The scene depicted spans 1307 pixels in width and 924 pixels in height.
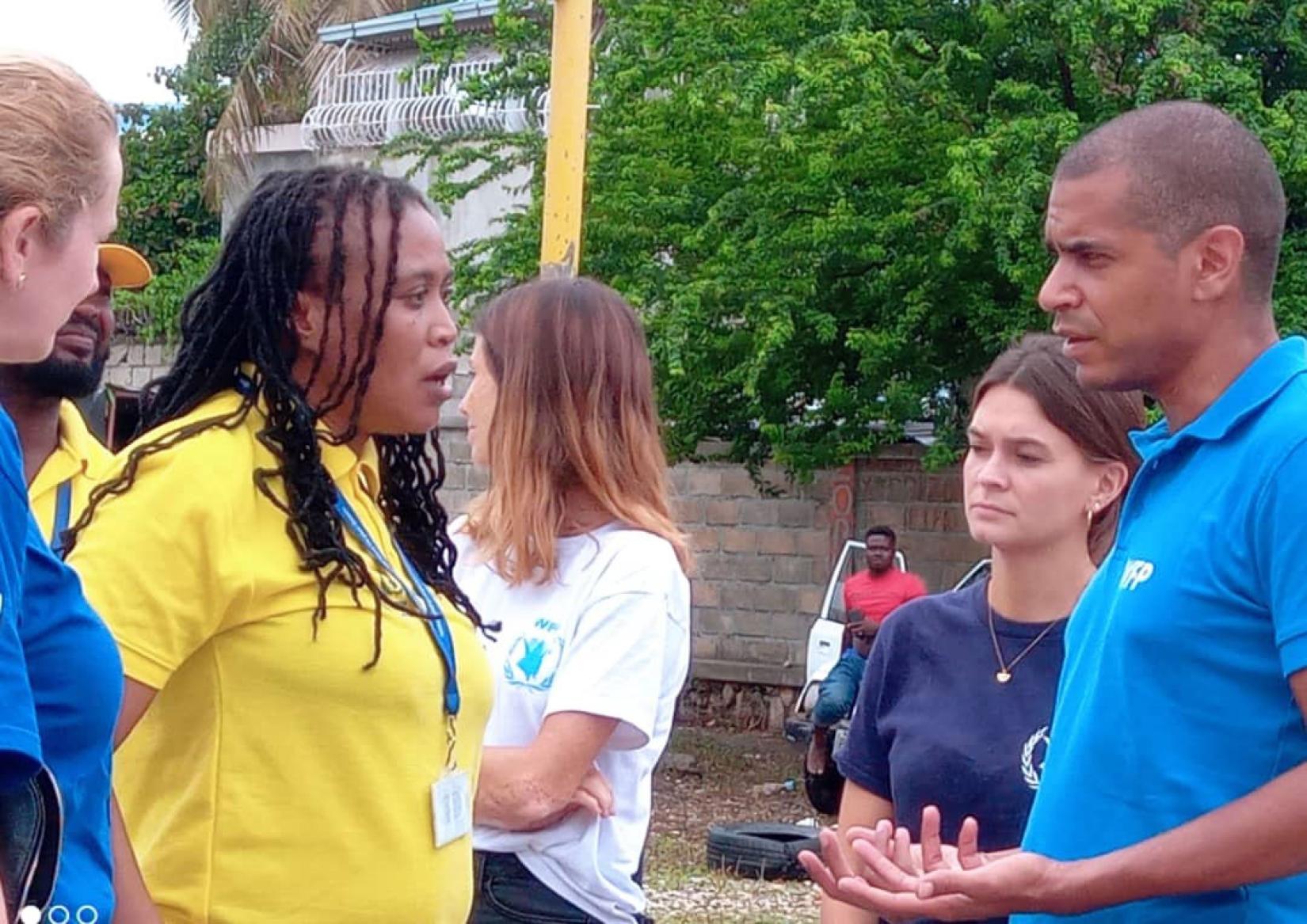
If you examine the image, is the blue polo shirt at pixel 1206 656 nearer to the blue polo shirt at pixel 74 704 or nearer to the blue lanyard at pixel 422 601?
the blue lanyard at pixel 422 601

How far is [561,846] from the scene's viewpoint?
342cm

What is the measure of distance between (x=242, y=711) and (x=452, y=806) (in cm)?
38

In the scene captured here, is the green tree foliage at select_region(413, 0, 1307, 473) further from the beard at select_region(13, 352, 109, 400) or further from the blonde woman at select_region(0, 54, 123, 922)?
the blonde woman at select_region(0, 54, 123, 922)

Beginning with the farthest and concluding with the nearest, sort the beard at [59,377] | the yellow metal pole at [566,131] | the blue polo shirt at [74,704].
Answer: the yellow metal pole at [566,131], the beard at [59,377], the blue polo shirt at [74,704]

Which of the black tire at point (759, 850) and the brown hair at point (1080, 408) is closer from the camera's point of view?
the brown hair at point (1080, 408)

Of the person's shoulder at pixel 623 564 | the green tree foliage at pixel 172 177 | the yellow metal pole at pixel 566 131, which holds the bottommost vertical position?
the person's shoulder at pixel 623 564

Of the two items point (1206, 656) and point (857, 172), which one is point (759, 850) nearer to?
point (857, 172)

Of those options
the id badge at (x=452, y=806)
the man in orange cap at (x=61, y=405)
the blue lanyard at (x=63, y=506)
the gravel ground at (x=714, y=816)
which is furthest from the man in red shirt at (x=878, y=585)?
the id badge at (x=452, y=806)

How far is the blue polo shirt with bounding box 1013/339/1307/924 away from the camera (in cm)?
250

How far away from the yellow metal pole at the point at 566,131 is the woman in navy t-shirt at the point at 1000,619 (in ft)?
11.7

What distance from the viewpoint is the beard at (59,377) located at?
3916 mm

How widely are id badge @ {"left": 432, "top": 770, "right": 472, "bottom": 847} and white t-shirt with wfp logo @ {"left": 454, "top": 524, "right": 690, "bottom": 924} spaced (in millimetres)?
504

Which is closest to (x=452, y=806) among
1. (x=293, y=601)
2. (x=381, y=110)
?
(x=293, y=601)

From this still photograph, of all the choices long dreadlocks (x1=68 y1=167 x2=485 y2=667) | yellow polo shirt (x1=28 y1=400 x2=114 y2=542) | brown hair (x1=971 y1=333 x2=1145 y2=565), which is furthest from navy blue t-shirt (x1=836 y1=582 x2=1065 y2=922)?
yellow polo shirt (x1=28 y1=400 x2=114 y2=542)
